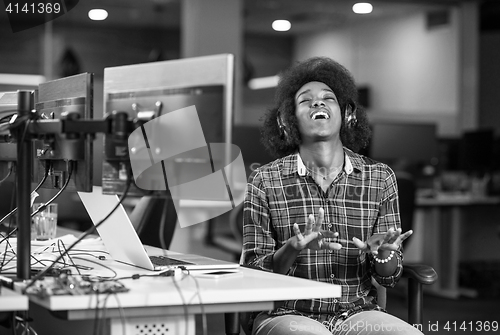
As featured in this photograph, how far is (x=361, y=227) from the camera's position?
209 cm

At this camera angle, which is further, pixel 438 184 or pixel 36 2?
pixel 438 184

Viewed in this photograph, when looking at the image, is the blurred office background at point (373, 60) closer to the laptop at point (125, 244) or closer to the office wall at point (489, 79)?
the office wall at point (489, 79)

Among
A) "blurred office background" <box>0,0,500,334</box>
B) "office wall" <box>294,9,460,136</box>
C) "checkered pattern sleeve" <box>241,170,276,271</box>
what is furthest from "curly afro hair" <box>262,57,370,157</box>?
"office wall" <box>294,9,460,136</box>

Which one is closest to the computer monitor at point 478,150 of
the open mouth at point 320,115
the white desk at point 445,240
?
the white desk at point 445,240

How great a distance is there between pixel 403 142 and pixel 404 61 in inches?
128

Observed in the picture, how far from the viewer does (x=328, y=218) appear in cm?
209

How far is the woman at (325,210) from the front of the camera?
1.94 metres

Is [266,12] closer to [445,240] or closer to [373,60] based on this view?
[373,60]

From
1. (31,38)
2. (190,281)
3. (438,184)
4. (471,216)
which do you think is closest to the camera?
(190,281)

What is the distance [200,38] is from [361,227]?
4.88m

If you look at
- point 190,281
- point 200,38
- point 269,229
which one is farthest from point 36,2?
point 200,38

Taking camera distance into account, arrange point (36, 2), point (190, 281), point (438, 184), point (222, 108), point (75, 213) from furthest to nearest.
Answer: point (438, 184) → point (75, 213) → point (36, 2) → point (222, 108) → point (190, 281)

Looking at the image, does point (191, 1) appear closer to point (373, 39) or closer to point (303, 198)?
point (373, 39)

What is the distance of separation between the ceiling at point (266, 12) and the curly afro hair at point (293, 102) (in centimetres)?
587
